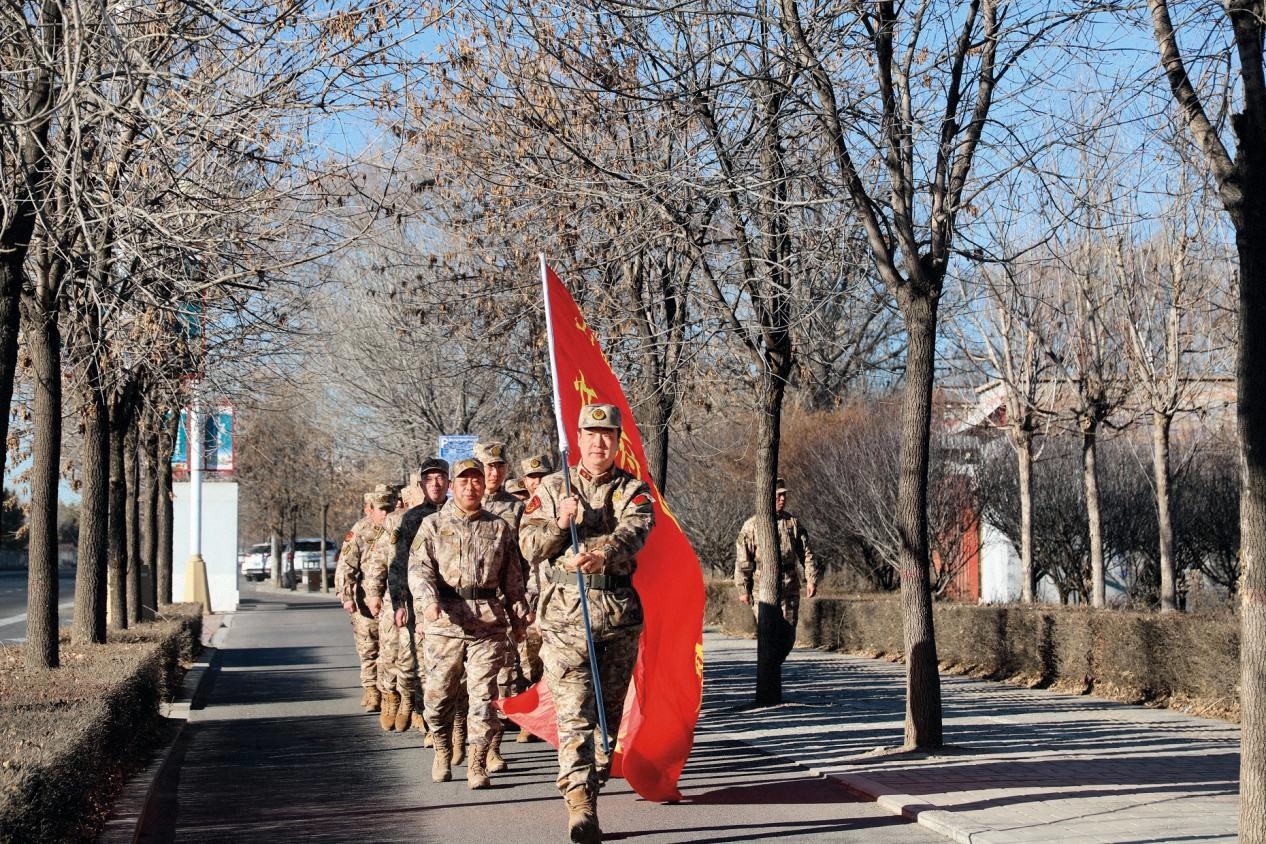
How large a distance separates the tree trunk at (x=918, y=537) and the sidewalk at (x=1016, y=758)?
33 cm

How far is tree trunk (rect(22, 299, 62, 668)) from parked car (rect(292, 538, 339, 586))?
165 feet

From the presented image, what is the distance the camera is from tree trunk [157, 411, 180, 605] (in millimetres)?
23094

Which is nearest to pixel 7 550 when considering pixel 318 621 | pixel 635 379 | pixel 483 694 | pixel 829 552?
pixel 318 621

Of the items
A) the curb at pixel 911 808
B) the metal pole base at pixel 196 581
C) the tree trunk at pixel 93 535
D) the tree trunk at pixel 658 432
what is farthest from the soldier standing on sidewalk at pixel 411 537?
the metal pole base at pixel 196 581

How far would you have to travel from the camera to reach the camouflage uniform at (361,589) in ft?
46.1

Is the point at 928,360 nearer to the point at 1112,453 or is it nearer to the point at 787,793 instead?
the point at 787,793

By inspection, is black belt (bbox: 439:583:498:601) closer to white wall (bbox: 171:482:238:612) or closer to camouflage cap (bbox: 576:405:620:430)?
camouflage cap (bbox: 576:405:620:430)

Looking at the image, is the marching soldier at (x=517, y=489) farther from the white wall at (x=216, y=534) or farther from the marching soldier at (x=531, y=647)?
the white wall at (x=216, y=534)

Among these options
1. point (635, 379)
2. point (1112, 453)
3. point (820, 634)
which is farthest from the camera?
point (1112, 453)

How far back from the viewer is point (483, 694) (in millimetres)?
9742

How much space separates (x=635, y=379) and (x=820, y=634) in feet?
23.5

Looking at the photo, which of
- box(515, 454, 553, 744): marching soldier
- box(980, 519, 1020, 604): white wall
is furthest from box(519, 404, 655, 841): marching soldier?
box(980, 519, 1020, 604): white wall

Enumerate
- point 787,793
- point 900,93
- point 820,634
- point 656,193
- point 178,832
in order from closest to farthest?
1. point 178,832
2. point 787,793
3. point 900,93
4. point 656,193
5. point 820,634

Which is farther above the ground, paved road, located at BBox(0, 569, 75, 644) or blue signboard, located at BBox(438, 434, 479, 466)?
blue signboard, located at BBox(438, 434, 479, 466)
